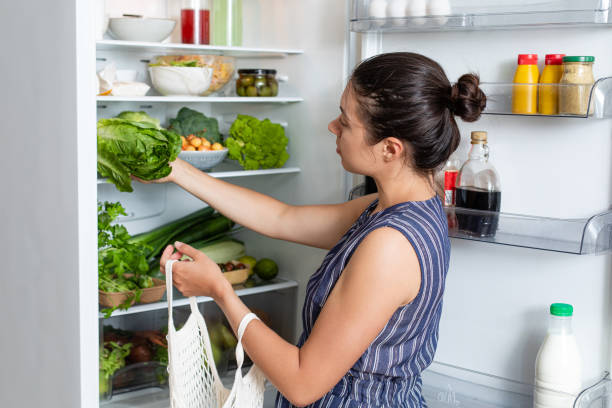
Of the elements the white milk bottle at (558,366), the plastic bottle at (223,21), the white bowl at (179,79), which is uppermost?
the plastic bottle at (223,21)

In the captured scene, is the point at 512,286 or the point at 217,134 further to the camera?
the point at 217,134

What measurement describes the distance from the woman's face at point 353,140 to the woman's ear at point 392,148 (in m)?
0.02

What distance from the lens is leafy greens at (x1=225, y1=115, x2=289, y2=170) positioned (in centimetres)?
204

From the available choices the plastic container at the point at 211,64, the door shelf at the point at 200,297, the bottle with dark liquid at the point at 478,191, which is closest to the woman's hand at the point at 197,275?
the door shelf at the point at 200,297

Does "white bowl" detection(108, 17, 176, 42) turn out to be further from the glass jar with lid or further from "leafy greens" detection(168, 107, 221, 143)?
the glass jar with lid

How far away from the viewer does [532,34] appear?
1.59 metres

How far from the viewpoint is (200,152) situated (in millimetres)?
1925

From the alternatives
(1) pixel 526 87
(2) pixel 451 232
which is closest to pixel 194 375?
(2) pixel 451 232

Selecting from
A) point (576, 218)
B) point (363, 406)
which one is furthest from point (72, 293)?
point (576, 218)

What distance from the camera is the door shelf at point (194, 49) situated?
180 cm

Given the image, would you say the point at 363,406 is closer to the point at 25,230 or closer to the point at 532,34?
the point at 25,230

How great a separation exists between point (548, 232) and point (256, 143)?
87cm

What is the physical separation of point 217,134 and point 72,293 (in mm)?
888

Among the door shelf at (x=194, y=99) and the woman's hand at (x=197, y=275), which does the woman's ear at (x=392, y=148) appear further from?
the door shelf at (x=194, y=99)
